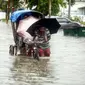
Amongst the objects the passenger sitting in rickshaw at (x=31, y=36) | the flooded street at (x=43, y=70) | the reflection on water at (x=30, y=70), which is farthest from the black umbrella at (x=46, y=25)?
the reflection on water at (x=30, y=70)

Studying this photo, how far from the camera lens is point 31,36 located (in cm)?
1983

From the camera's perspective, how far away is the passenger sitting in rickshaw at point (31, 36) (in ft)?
63.5

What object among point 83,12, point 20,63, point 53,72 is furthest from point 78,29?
point 83,12

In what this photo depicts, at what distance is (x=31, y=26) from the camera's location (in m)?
19.7

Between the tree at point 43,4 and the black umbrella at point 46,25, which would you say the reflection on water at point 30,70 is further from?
the tree at point 43,4

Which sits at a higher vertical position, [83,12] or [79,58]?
[79,58]

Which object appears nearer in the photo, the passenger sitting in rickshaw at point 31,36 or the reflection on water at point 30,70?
the reflection on water at point 30,70

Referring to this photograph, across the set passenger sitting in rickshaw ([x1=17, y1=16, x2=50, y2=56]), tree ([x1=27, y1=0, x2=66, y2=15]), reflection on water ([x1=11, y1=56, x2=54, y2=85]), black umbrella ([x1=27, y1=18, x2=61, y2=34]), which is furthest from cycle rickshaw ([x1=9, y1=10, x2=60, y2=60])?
tree ([x1=27, y1=0, x2=66, y2=15])

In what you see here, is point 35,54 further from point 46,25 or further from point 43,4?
point 43,4

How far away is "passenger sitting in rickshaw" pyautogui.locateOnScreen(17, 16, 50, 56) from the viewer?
63.5 ft

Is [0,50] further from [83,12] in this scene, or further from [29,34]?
[83,12]

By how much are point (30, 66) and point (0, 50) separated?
638cm

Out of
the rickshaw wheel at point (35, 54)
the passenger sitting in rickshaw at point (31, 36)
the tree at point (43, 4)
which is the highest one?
the passenger sitting in rickshaw at point (31, 36)

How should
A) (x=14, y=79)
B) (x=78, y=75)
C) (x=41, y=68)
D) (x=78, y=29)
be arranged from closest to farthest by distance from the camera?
1. (x=14, y=79)
2. (x=78, y=75)
3. (x=41, y=68)
4. (x=78, y=29)
